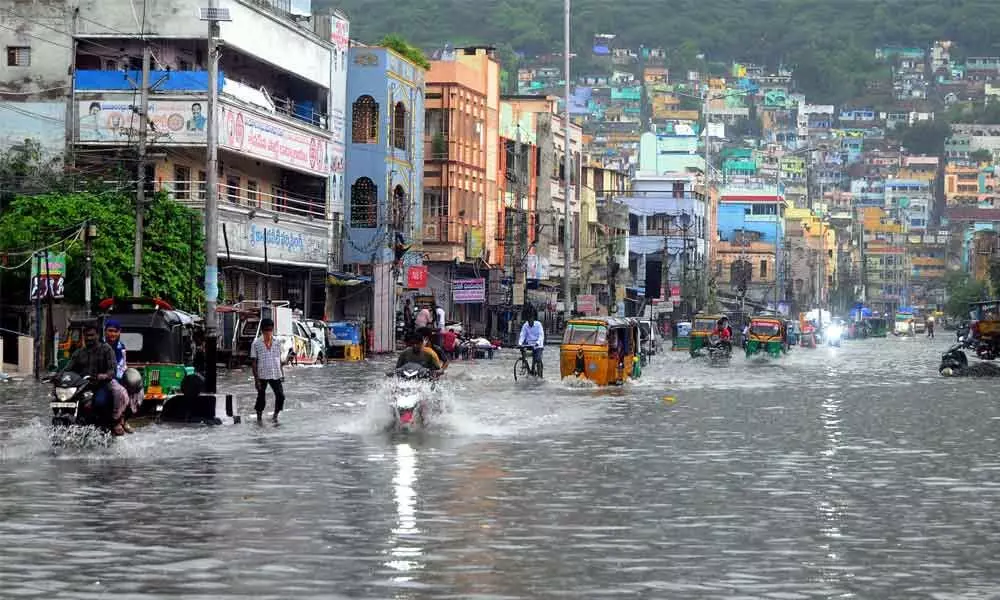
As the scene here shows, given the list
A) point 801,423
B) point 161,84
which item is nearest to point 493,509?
point 801,423

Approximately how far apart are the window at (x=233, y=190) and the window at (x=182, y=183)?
6.94ft

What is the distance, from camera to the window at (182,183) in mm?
64125

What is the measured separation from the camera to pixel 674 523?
16.4m

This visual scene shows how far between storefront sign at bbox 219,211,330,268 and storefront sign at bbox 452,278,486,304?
11.9m

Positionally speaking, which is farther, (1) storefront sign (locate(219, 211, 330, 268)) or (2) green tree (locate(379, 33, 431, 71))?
(2) green tree (locate(379, 33, 431, 71))

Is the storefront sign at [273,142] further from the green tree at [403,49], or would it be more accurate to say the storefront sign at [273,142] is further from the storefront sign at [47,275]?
the storefront sign at [47,275]

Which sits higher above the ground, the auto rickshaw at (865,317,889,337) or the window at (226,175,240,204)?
the window at (226,175,240,204)

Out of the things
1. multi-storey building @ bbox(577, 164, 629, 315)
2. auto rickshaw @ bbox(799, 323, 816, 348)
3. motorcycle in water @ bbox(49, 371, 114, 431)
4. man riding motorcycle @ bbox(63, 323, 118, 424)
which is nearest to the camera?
man riding motorcycle @ bbox(63, 323, 118, 424)

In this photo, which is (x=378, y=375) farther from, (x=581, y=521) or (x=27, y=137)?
(x=581, y=521)

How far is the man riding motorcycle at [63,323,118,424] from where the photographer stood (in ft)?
75.5

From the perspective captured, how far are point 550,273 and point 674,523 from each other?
9393cm

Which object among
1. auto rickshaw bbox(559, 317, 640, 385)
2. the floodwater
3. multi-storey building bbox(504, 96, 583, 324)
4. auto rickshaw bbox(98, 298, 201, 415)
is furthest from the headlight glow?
multi-storey building bbox(504, 96, 583, 324)

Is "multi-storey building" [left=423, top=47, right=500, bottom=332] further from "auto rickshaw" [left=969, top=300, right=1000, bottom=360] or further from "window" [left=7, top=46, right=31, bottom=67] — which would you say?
"window" [left=7, top=46, right=31, bottom=67]

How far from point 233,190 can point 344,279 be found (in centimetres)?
989
